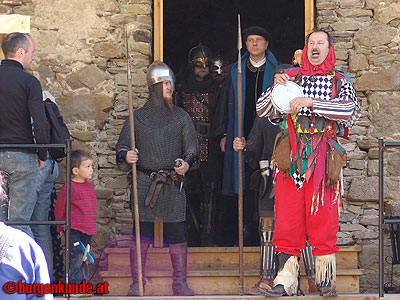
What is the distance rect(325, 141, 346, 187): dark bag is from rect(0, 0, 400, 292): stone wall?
5.04ft

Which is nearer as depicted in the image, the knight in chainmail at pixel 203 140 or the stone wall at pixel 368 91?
the stone wall at pixel 368 91

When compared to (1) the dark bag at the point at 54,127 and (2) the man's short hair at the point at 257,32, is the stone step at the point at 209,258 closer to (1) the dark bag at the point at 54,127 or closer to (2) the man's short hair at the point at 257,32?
(1) the dark bag at the point at 54,127

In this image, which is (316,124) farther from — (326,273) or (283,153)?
(326,273)

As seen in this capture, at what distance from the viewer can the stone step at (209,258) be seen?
6.79 metres

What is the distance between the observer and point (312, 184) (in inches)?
224

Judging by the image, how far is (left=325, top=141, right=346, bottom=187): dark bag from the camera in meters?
5.70

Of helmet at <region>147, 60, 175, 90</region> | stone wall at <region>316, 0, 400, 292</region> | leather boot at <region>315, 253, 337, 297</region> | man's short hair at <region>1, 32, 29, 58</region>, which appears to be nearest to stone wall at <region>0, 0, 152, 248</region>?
helmet at <region>147, 60, 175, 90</region>

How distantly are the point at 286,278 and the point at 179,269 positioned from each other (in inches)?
36.0

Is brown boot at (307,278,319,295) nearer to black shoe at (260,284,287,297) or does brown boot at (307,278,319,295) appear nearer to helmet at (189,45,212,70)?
black shoe at (260,284,287,297)

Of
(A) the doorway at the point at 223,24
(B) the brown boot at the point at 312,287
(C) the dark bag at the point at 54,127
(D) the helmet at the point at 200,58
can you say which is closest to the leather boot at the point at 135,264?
(C) the dark bag at the point at 54,127

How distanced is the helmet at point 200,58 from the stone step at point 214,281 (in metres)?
2.10

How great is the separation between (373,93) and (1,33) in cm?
279

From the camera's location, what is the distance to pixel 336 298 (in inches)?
226

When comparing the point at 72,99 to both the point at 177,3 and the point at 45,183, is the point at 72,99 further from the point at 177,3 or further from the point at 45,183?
the point at 177,3
